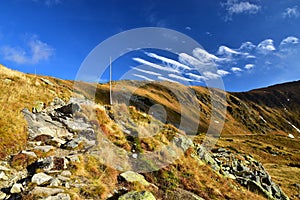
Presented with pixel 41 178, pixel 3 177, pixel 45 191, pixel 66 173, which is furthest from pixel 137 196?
pixel 3 177

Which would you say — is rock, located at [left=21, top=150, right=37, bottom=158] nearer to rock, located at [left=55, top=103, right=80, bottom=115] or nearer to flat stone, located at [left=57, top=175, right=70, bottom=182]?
flat stone, located at [left=57, top=175, right=70, bottom=182]

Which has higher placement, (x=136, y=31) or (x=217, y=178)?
(x=136, y=31)

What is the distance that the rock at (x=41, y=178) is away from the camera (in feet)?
31.6

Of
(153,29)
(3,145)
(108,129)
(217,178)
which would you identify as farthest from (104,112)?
(153,29)

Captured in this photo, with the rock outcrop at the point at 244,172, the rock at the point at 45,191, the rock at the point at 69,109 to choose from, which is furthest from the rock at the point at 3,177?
the rock outcrop at the point at 244,172

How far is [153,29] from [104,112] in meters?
11.1

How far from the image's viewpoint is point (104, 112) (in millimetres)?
18625

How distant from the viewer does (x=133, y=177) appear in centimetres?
1245

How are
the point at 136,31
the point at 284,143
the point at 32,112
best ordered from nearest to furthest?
the point at 32,112
the point at 136,31
the point at 284,143

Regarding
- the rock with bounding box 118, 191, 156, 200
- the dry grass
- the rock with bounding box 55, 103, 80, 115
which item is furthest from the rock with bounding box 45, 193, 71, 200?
the rock with bounding box 55, 103, 80, 115

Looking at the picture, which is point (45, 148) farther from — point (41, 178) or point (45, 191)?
point (45, 191)

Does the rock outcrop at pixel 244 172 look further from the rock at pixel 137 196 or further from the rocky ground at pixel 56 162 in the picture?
the rock at pixel 137 196

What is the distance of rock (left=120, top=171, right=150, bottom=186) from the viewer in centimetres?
1217

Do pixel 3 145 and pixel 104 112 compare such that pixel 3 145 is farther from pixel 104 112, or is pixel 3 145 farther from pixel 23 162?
pixel 104 112
